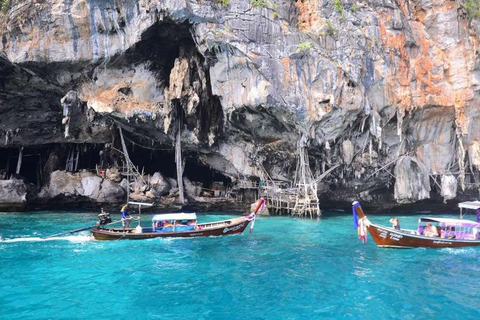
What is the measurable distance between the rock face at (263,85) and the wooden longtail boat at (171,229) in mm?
8151

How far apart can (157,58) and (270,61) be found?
7.93 meters

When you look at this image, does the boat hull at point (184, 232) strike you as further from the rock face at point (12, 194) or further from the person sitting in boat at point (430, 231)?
the rock face at point (12, 194)

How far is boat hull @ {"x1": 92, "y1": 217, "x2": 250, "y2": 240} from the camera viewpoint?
1767cm

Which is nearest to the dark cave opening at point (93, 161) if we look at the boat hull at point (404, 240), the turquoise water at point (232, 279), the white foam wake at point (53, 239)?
the white foam wake at point (53, 239)

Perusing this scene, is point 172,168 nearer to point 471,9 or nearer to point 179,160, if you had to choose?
point 179,160

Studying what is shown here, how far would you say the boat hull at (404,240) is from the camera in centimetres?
1591

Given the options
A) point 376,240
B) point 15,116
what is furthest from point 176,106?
point 376,240

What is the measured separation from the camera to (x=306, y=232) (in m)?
20.3

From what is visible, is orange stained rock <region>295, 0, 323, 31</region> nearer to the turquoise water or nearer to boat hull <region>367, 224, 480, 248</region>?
the turquoise water

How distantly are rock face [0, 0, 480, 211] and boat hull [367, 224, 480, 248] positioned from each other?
9052 millimetres

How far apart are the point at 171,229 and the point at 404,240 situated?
36.8ft

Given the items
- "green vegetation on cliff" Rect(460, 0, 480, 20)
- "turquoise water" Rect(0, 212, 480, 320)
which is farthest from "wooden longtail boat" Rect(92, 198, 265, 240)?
"green vegetation on cliff" Rect(460, 0, 480, 20)

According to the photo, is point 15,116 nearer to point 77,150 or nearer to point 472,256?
point 77,150

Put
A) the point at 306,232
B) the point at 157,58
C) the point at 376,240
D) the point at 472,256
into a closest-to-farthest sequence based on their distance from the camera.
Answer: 1. the point at 472,256
2. the point at 376,240
3. the point at 306,232
4. the point at 157,58
